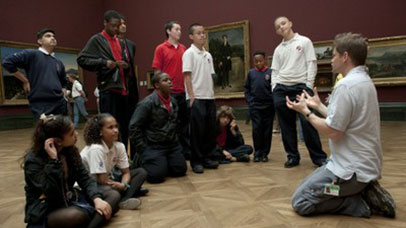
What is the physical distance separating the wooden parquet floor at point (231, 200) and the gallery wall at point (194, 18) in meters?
5.72

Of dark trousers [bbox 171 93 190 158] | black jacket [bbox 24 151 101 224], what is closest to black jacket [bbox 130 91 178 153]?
dark trousers [bbox 171 93 190 158]

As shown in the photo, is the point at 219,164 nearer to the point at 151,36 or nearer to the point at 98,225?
the point at 98,225

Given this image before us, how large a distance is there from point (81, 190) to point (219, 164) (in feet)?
7.74

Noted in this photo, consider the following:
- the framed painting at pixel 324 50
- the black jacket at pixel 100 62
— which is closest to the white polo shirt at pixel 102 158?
the black jacket at pixel 100 62

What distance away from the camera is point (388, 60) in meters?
9.03

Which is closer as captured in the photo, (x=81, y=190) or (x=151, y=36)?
(x=81, y=190)

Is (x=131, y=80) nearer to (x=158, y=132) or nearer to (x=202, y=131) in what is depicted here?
(x=158, y=132)

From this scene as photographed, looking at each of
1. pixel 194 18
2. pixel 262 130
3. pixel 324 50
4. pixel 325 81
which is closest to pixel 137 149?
pixel 262 130

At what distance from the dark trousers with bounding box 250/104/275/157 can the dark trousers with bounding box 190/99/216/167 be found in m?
0.68

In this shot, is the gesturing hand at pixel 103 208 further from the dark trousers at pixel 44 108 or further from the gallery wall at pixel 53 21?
the gallery wall at pixel 53 21

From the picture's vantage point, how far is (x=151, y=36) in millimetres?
13359

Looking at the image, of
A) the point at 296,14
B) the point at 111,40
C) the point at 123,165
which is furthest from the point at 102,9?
the point at 123,165

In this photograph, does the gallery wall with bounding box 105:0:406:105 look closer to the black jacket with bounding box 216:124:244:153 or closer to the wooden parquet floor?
the wooden parquet floor

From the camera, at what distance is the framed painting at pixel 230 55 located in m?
11.2
